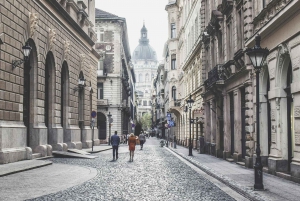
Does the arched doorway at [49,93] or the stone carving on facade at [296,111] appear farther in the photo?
the arched doorway at [49,93]

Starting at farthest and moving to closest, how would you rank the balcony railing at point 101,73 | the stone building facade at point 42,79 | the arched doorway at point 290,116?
1. the balcony railing at point 101,73
2. the stone building facade at point 42,79
3. the arched doorway at point 290,116

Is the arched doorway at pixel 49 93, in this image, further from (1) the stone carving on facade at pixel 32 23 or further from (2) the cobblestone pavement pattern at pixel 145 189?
(2) the cobblestone pavement pattern at pixel 145 189

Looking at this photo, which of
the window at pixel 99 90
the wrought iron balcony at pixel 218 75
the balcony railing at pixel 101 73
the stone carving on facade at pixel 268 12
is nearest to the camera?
the stone carving on facade at pixel 268 12

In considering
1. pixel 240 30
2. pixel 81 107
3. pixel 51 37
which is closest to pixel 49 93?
pixel 51 37

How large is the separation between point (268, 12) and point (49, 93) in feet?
50.0

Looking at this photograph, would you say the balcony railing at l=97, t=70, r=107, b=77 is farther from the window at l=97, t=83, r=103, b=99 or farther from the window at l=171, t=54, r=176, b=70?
the window at l=171, t=54, r=176, b=70

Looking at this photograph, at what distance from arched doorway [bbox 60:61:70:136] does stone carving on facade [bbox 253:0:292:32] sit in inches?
638

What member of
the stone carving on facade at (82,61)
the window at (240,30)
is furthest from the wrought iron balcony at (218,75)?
the stone carving on facade at (82,61)

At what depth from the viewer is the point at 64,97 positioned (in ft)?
104

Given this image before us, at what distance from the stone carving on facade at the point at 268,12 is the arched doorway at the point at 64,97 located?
53.1ft

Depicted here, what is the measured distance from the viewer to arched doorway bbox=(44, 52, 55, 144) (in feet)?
90.8

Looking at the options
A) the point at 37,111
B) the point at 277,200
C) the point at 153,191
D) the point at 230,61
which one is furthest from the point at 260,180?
the point at 37,111

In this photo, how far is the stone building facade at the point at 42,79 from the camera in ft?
65.4

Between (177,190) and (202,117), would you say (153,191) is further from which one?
(202,117)
